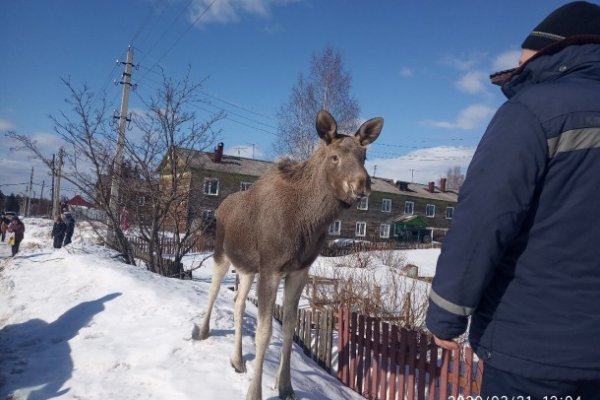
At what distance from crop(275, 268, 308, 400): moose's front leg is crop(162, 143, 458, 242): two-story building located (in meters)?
32.3

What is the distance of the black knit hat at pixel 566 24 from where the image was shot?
6.36ft

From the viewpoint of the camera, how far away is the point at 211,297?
583 centimetres

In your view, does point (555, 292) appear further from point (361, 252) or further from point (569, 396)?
point (361, 252)

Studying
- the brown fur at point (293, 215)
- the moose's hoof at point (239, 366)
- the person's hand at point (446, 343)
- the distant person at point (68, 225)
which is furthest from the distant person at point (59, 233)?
the person's hand at point (446, 343)

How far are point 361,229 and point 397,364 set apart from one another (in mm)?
40582

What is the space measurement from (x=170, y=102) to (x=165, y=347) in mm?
7440

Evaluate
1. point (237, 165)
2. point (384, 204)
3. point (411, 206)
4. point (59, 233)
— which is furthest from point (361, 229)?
point (59, 233)

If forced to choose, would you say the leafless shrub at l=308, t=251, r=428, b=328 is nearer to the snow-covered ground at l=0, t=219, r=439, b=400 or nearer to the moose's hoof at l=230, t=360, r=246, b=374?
the snow-covered ground at l=0, t=219, r=439, b=400

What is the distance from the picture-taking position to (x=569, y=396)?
1.86 m

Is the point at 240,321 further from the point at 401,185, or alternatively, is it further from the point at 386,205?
the point at 401,185

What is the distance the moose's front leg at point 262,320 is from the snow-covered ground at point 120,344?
10.1 inches

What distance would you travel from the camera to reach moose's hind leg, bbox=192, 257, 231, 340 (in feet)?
18.5

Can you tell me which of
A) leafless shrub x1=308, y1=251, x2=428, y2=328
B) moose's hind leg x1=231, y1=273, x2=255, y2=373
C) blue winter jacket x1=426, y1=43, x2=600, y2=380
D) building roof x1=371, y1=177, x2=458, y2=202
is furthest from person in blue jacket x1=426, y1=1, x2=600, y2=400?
building roof x1=371, y1=177, x2=458, y2=202

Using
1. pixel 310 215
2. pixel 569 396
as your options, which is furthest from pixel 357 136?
pixel 569 396
